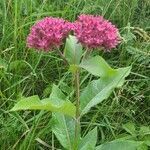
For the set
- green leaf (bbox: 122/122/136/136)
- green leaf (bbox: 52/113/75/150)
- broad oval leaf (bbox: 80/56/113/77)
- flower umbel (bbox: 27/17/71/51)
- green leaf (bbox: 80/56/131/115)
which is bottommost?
green leaf (bbox: 122/122/136/136)

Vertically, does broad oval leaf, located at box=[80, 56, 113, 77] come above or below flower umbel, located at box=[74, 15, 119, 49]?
below

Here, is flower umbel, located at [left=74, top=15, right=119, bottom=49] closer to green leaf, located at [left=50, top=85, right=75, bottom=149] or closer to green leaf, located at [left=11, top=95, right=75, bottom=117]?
green leaf, located at [left=11, top=95, right=75, bottom=117]

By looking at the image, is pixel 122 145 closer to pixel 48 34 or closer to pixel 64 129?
pixel 64 129

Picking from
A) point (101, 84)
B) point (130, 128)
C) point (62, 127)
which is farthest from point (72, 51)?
point (130, 128)

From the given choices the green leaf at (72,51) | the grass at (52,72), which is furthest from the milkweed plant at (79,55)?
the grass at (52,72)

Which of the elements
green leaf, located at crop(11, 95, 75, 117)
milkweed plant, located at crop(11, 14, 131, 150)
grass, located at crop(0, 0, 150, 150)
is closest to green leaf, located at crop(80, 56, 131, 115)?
milkweed plant, located at crop(11, 14, 131, 150)

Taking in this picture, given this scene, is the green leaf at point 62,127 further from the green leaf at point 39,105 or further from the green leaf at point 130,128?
the green leaf at point 130,128
